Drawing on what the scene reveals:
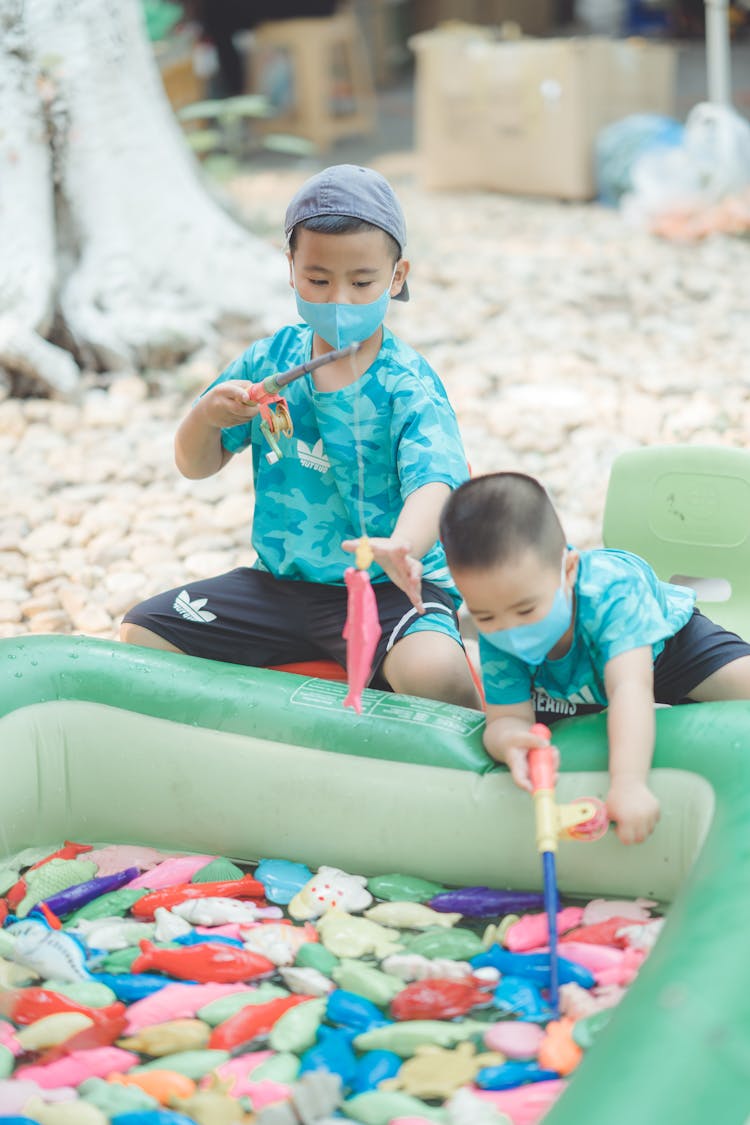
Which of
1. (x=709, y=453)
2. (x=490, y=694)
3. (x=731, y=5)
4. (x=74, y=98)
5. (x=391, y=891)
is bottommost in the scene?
(x=391, y=891)

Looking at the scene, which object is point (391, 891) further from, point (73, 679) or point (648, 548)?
point (648, 548)

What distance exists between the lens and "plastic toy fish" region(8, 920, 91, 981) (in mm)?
1755

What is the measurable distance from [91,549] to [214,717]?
150 cm

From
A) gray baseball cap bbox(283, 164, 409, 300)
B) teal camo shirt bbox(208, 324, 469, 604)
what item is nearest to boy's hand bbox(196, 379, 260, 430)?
teal camo shirt bbox(208, 324, 469, 604)

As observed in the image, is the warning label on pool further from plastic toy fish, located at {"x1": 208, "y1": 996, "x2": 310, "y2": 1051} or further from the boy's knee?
plastic toy fish, located at {"x1": 208, "y1": 996, "x2": 310, "y2": 1051}

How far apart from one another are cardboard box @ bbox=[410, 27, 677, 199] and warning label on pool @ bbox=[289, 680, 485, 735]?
575cm

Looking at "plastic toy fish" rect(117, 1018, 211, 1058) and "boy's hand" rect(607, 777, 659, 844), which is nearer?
"plastic toy fish" rect(117, 1018, 211, 1058)

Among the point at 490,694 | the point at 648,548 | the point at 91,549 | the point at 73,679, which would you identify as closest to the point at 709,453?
the point at 648,548

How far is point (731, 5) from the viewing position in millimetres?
12977

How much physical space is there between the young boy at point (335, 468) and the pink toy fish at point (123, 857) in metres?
Answer: 0.38

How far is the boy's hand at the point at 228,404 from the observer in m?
2.08

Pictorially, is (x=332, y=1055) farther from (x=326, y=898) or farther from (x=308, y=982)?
(x=326, y=898)

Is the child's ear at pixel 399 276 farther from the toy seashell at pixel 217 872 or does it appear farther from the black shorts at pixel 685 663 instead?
the toy seashell at pixel 217 872

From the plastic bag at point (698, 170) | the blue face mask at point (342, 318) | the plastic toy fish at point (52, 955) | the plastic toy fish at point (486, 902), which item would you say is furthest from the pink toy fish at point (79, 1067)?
the plastic bag at point (698, 170)
